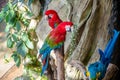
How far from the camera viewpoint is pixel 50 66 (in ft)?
3.44

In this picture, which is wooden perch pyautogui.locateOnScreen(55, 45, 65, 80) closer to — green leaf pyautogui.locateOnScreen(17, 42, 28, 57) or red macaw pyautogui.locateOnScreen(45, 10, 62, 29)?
red macaw pyautogui.locateOnScreen(45, 10, 62, 29)

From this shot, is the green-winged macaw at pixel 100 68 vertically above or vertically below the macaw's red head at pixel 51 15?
below

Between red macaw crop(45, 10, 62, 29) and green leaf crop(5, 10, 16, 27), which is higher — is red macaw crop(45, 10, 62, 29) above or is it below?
above

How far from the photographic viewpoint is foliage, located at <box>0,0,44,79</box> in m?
2.06

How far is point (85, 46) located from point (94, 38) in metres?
0.08

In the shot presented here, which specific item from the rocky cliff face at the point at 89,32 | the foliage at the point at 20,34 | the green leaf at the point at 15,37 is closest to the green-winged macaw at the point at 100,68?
the rocky cliff face at the point at 89,32

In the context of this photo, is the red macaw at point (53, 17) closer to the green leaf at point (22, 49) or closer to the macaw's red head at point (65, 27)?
the macaw's red head at point (65, 27)

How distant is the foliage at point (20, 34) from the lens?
206 cm

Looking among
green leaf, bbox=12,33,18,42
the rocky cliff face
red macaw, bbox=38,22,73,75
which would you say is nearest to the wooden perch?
red macaw, bbox=38,22,73,75

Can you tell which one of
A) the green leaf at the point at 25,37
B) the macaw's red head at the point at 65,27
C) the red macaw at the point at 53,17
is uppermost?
the red macaw at the point at 53,17

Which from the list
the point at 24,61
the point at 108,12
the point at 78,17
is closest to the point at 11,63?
the point at 24,61

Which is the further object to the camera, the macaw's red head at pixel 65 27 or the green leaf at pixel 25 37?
the green leaf at pixel 25 37

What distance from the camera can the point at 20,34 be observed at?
2.13 m

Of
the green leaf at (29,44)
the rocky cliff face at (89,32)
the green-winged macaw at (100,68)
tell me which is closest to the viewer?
the green-winged macaw at (100,68)
